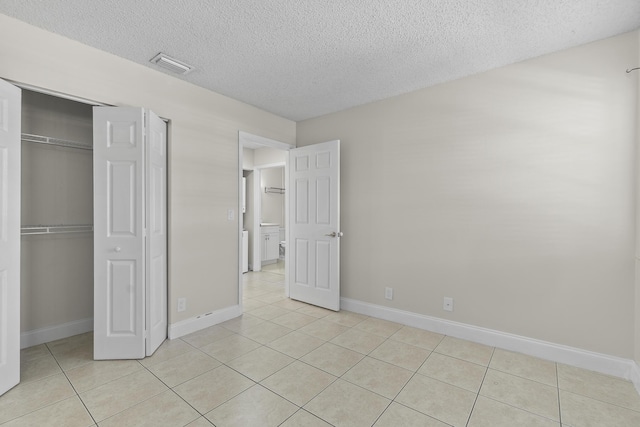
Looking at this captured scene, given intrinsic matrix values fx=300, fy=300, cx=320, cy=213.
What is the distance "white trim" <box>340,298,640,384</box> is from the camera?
225cm

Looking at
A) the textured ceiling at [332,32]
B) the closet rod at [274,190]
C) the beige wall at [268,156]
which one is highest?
the textured ceiling at [332,32]

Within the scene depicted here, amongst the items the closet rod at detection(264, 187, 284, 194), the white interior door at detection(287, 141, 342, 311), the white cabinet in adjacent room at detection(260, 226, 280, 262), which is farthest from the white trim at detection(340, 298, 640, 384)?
the closet rod at detection(264, 187, 284, 194)

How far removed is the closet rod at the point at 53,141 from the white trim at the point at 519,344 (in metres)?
3.45

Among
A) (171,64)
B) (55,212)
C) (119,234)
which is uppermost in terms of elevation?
(171,64)

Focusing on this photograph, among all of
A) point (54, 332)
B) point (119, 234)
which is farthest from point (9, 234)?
point (54, 332)

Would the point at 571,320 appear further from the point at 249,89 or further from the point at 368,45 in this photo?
the point at 249,89

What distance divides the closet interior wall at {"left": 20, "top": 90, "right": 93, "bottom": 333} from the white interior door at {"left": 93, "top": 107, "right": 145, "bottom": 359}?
89 centimetres

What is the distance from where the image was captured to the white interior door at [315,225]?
146 inches

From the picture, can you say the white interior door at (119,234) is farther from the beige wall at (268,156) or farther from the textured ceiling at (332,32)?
the beige wall at (268,156)

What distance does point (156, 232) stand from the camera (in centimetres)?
266

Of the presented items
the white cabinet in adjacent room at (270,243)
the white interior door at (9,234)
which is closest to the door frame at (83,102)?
the white interior door at (9,234)

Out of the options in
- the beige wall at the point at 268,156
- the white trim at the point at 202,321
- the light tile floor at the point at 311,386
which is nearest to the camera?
the light tile floor at the point at 311,386

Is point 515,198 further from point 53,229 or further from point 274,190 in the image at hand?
point 274,190

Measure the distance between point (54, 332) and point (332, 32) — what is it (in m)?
3.65
